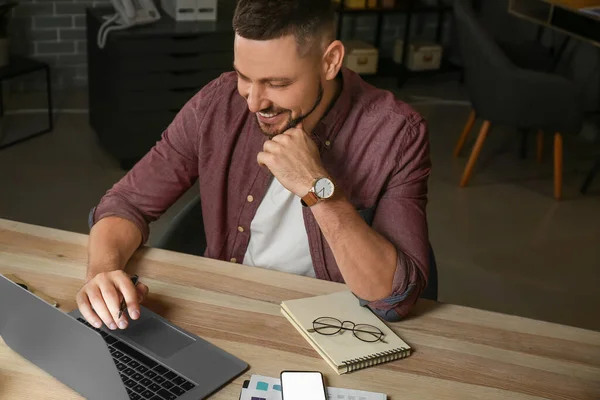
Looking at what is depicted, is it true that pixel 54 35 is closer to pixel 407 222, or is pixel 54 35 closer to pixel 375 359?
pixel 407 222

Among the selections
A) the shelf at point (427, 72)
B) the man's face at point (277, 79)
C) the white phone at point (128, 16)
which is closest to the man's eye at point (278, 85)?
the man's face at point (277, 79)

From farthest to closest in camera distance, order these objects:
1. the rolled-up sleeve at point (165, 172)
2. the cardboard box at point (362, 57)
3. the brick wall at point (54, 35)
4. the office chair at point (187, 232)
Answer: the cardboard box at point (362, 57), the brick wall at point (54, 35), the office chair at point (187, 232), the rolled-up sleeve at point (165, 172)

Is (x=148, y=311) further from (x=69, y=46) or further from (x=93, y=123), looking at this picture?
(x=69, y=46)

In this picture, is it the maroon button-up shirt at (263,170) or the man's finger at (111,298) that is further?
the maroon button-up shirt at (263,170)

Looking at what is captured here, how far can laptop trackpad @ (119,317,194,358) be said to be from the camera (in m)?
1.44

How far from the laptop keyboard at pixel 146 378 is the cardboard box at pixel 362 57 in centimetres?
413

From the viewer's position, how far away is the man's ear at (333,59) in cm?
171

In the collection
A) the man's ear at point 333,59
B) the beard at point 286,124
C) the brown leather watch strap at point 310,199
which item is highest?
the man's ear at point 333,59

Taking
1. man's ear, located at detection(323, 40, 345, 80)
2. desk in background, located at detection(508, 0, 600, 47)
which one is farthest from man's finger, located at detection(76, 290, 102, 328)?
desk in background, located at detection(508, 0, 600, 47)

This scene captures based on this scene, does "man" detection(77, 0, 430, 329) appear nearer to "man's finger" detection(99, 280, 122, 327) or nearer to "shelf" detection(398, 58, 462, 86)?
"man's finger" detection(99, 280, 122, 327)

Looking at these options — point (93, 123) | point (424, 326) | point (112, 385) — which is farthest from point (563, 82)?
point (112, 385)

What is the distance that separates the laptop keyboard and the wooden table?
79 mm

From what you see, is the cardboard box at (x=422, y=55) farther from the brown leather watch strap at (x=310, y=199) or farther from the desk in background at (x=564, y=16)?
the brown leather watch strap at (x=310, y=199)

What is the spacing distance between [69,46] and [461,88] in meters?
2.67
